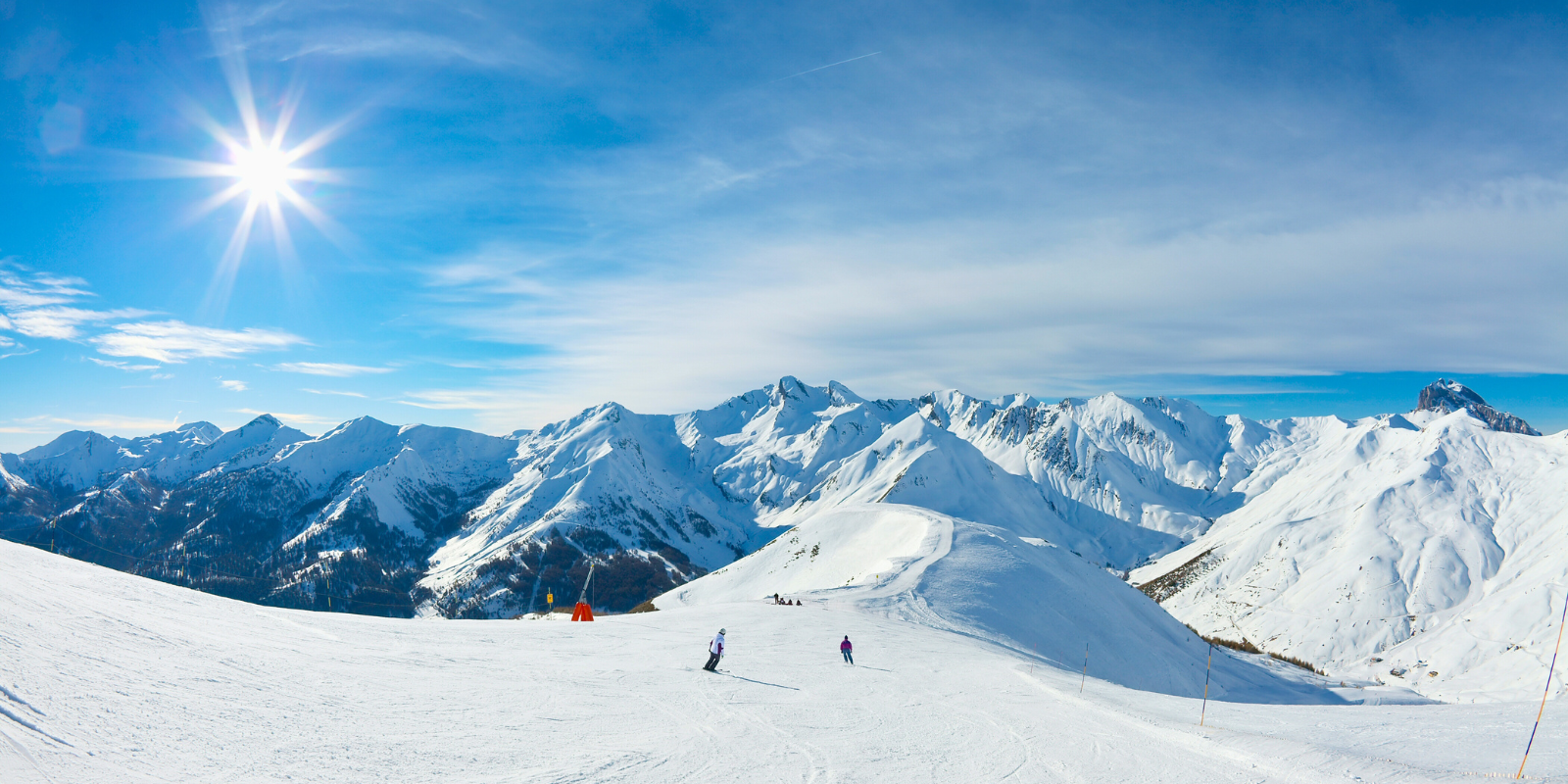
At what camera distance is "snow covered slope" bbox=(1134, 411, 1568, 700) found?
99.4m

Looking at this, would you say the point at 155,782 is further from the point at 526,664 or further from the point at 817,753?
the point at 526,664

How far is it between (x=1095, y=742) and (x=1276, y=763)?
337 cm

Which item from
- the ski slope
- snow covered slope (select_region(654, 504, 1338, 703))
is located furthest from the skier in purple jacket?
snow covered slope (select_region(654, 504, 1338, 703))

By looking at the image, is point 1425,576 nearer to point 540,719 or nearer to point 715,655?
point 715,655

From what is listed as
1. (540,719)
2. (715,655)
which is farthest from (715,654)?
(540,719)

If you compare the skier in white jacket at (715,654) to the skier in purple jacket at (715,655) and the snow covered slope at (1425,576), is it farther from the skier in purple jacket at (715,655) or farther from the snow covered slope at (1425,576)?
the snow covered slope at (1425,576)

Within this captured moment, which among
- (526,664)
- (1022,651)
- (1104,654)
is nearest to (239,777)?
(526,664)

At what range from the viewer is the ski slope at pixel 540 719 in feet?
35.8

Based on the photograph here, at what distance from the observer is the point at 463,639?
23.9 m

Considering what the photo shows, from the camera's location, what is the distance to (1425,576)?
132m

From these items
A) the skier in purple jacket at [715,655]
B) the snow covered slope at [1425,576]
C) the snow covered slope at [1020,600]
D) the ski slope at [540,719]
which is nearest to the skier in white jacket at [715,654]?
the skier in purple jacket at [715,655]

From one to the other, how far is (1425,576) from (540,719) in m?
181

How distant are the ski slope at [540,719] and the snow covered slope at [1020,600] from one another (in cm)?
2133

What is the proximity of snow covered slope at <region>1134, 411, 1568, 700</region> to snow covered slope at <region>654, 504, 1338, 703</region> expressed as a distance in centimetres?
5916
